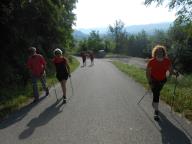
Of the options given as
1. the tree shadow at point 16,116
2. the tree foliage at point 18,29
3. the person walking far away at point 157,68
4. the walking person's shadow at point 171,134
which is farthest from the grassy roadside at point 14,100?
the walking person's shadow at point 171,134

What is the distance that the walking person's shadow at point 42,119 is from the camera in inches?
304

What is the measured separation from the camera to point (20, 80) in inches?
692

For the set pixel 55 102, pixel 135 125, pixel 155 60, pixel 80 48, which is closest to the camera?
pixel 135 125

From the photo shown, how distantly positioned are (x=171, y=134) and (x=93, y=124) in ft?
6.11

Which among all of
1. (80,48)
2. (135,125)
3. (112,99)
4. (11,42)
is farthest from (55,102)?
(80,48)

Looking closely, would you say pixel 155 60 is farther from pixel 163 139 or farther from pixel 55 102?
pixel 55 102

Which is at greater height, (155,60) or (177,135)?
(155,60)

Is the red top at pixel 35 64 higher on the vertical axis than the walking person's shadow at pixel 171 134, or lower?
higher

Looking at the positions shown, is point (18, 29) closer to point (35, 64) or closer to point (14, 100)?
point (35, 64)

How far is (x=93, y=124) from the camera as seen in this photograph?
8.39m

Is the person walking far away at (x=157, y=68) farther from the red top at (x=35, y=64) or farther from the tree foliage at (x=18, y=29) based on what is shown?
the tree foliage at (x=18, y=29)

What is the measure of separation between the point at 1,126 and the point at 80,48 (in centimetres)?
10683

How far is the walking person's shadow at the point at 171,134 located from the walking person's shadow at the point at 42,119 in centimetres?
280

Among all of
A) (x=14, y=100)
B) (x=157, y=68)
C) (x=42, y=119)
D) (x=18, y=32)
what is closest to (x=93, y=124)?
(x=42, y=119)
